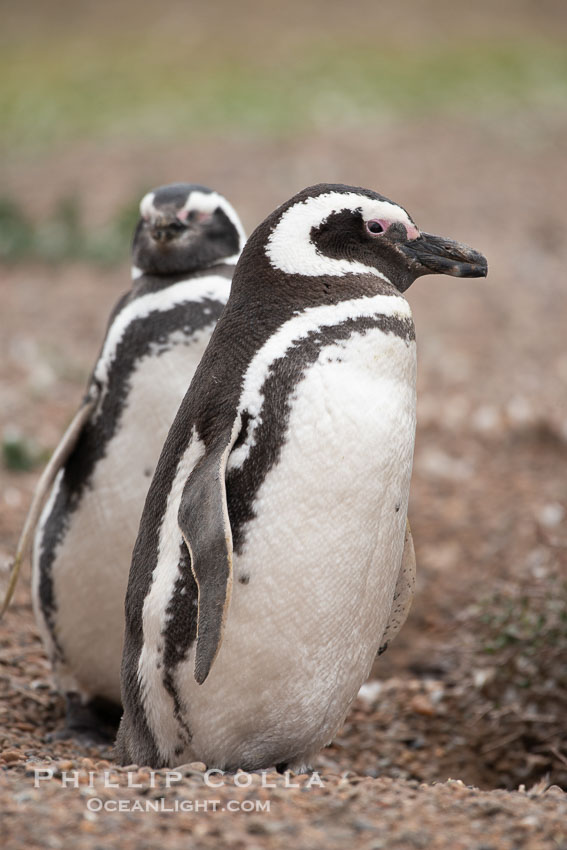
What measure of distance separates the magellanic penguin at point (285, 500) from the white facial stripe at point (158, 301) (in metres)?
0.61

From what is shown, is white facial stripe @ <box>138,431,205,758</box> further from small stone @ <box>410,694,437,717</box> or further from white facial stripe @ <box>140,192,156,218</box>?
small stone @ <box>410,694,437,717</box>

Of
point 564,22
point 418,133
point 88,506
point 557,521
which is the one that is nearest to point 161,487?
point 88,506

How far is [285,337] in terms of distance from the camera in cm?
254

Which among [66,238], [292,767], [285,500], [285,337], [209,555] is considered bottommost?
[292,767]

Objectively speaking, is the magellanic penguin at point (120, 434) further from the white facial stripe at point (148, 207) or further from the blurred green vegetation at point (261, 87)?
the blurred green vegetation at point (261, 87)

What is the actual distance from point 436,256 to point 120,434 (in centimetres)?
110

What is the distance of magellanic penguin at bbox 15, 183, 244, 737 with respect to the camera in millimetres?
3207

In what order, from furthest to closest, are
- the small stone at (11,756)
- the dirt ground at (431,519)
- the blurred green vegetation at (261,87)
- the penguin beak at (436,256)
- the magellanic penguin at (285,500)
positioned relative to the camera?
the blurred green vegetation at (261,87)
the small stone at (11,756)
the penguin beak at (436,256)
the magellanic penguin at (285,500)
the dirt ground at (431,519)

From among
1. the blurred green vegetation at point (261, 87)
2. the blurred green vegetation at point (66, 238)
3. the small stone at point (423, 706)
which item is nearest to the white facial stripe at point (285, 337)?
the small stone at point (423, 706)

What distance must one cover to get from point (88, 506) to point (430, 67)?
50.5 ft

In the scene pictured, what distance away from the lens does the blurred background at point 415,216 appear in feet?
13.1

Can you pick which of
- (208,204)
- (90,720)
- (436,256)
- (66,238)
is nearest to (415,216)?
(66,238)

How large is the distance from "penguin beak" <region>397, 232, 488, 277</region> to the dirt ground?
3.91 ft

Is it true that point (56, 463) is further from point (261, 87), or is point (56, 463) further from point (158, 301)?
point (261, 87)
